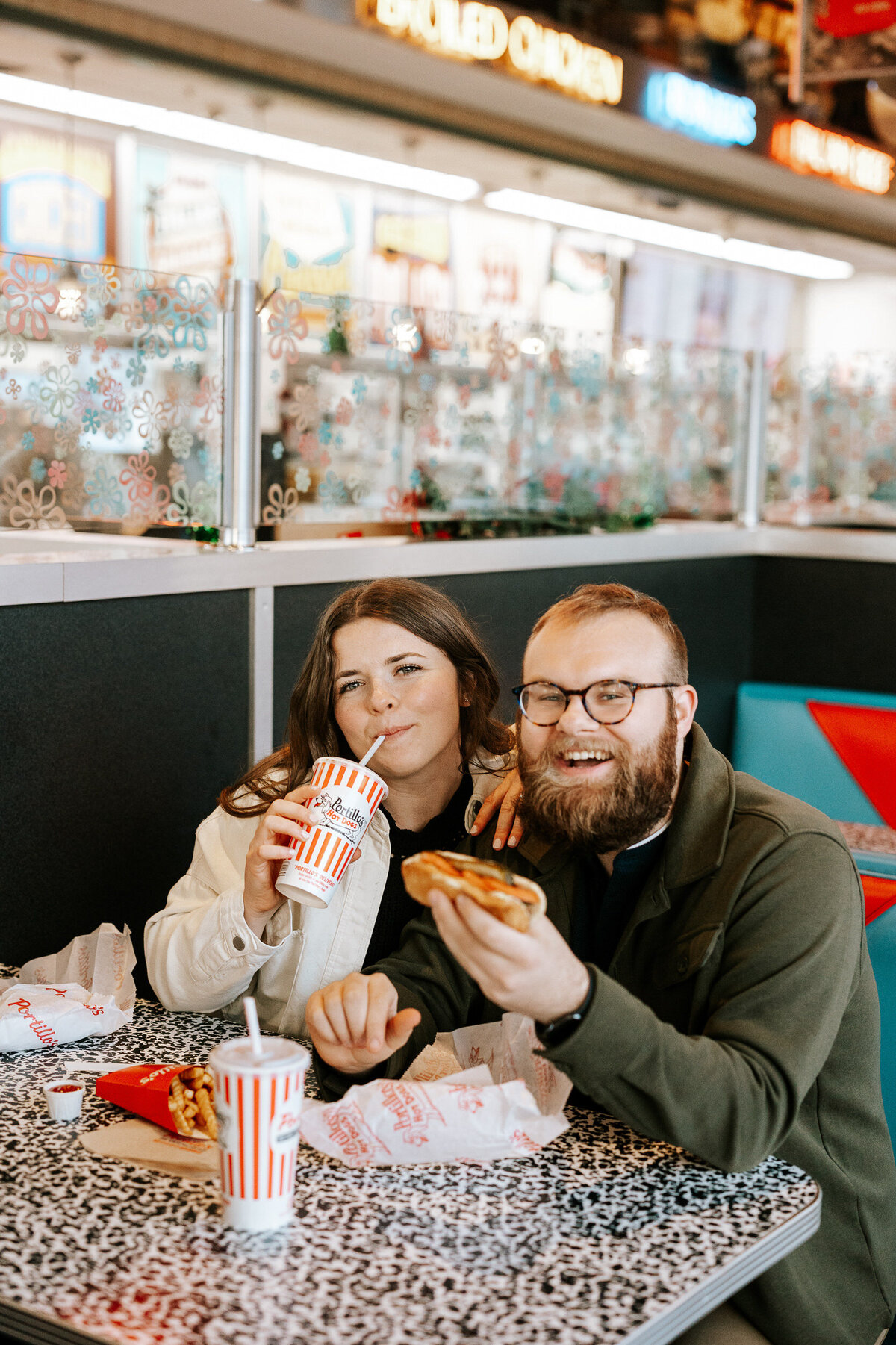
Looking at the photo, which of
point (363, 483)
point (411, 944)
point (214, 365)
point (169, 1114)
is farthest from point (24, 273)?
point (169, 1114)

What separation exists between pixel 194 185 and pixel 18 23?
57.5 inches

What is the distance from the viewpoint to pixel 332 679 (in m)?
2.12

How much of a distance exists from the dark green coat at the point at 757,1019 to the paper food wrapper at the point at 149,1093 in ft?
0.62

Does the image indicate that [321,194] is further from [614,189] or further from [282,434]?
[282,434]

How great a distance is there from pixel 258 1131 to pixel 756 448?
16.0 feet

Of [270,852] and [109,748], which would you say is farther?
[109,748]

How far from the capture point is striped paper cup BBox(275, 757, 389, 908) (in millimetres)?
1660

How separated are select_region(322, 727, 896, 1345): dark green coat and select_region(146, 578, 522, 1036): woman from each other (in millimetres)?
228

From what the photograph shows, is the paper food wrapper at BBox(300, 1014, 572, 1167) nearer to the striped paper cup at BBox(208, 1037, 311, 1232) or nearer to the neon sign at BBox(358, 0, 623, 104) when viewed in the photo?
the striped paper cup at BBox(208, 1037, 311, 1232)

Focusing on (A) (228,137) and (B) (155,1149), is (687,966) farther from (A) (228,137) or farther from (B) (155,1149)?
(A) (228,137)

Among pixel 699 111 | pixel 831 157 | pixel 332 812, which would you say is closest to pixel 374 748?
pixel 332 812

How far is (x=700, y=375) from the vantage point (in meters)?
5.33

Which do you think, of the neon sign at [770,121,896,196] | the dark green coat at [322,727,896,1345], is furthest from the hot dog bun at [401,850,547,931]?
the neon sign at [770,121,896,196]

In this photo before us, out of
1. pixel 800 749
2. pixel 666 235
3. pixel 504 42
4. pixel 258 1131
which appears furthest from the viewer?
pixel 666 235
